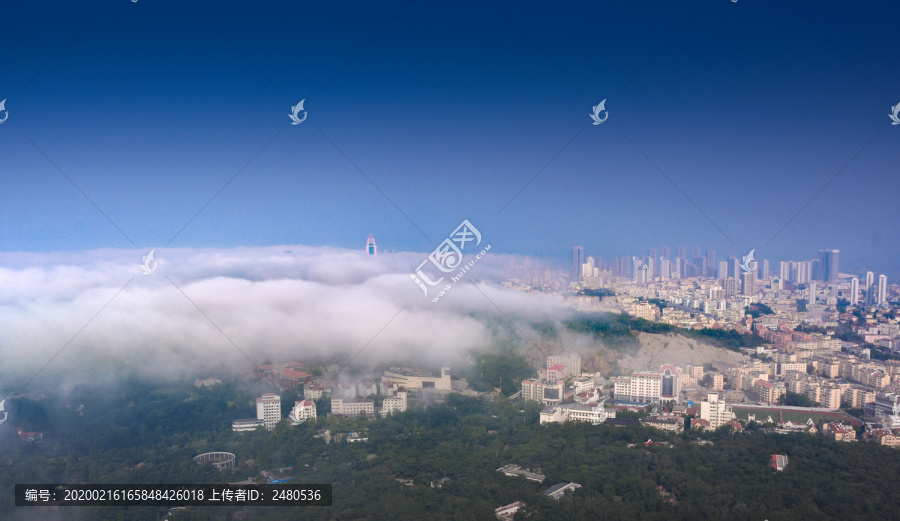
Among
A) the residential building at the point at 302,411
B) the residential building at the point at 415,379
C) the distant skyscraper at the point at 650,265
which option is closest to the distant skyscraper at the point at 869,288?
the distant skyscraper at the point at 650,265

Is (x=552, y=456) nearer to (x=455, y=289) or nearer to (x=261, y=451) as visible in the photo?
(x=261, y=451)

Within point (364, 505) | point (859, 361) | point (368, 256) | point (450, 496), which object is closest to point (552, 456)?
point (450, 496)

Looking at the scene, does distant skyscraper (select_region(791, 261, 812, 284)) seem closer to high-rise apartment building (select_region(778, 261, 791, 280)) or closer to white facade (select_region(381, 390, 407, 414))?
high-rise apartment building (select_region(778, 261, 791, 280))

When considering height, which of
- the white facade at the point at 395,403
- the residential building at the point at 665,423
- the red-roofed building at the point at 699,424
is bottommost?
the residential building at the point at 665,423

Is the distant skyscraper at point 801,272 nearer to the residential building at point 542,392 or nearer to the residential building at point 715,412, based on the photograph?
the residential building at point 715,412

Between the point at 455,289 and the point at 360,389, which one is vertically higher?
the point at 455,289

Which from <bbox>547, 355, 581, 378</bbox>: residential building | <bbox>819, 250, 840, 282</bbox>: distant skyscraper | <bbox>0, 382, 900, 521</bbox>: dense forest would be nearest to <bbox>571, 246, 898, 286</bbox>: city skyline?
<bbox>819, 250, 840, 282</bbox>: distant skyscraper
